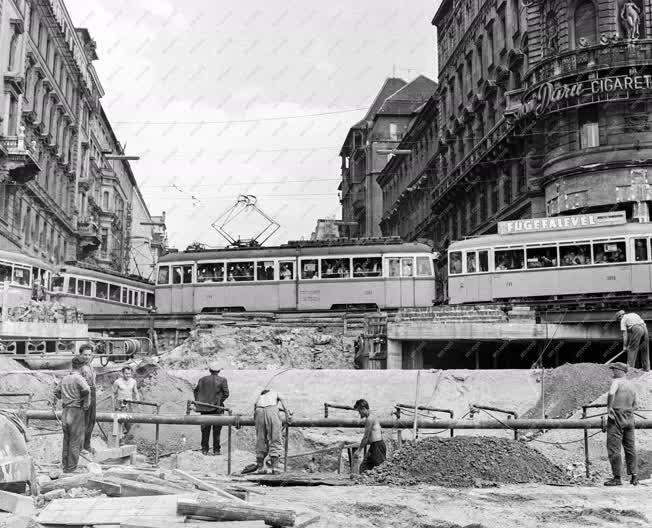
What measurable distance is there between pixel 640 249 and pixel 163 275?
18.5m

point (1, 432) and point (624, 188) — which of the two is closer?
point (1, 432)

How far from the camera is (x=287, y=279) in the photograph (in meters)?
31.3

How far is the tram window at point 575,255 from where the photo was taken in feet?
87.9

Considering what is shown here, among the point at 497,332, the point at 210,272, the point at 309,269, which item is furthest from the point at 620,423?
the point at 210,272

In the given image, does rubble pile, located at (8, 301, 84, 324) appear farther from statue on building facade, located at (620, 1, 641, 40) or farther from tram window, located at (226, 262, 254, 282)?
statue on building facade, located at (620, 1, 641, 40)

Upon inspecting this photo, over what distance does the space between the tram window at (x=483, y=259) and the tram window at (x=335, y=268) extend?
16.6 ft

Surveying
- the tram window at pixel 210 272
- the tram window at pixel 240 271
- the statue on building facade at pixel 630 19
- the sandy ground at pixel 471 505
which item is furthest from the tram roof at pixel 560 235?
the sandy ground at pixel 471 505

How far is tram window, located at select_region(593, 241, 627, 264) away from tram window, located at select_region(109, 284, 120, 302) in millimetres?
21961

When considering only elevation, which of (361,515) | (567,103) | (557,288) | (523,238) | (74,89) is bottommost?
(361,515)

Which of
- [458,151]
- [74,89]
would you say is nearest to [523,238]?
[458,151]

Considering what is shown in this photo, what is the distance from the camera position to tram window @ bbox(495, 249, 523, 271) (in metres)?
27.8

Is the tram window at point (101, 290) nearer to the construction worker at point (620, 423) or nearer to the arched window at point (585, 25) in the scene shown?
the arched window at point (585, 25)

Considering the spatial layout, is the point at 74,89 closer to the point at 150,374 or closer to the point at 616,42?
the point at 616,42

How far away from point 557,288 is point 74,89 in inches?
1783
